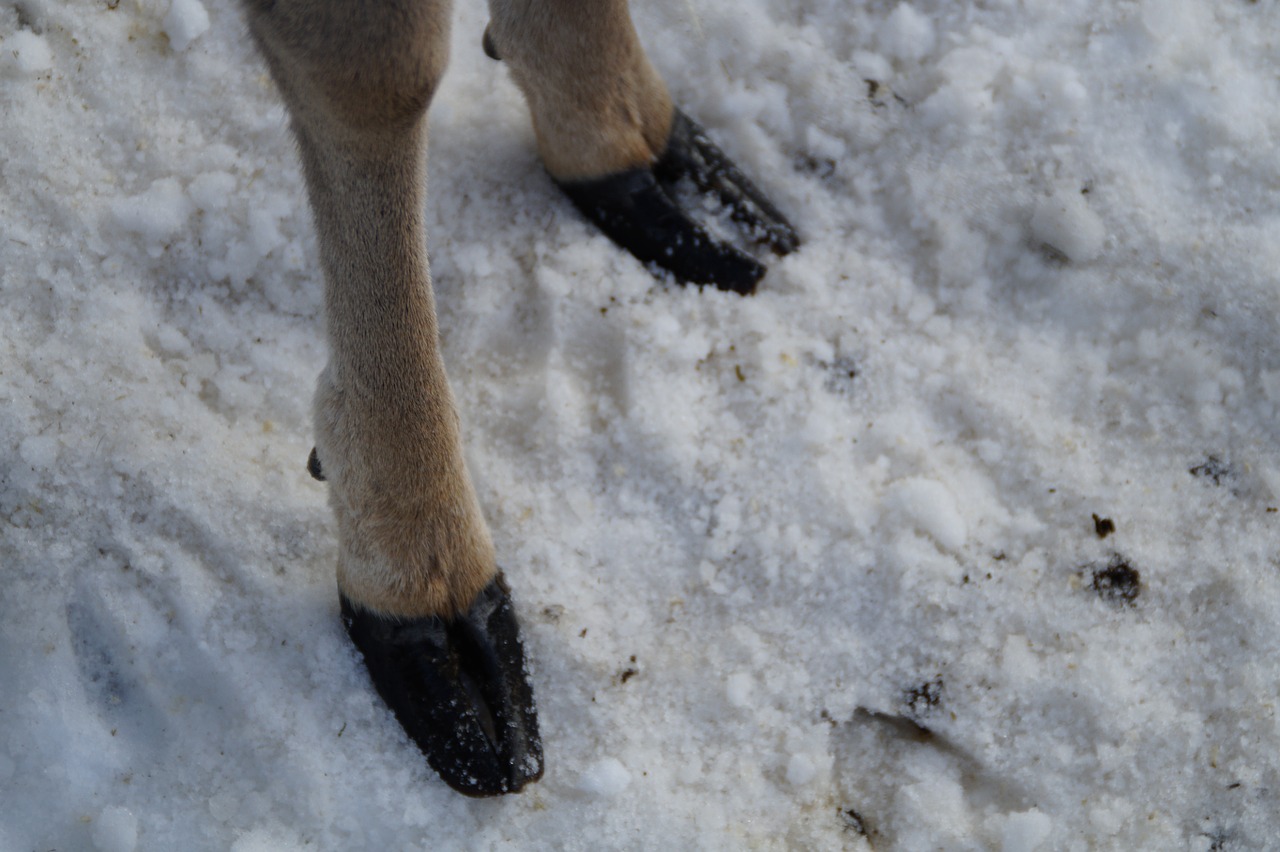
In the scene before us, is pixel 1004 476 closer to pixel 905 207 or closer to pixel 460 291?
pixel 905 207

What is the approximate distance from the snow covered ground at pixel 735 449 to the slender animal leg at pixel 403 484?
0.25 ft

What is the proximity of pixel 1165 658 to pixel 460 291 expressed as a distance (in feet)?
4.57

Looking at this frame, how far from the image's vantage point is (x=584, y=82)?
1.76 m

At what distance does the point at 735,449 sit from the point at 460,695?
0.63 m

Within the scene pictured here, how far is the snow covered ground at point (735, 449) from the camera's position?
4.98 feet

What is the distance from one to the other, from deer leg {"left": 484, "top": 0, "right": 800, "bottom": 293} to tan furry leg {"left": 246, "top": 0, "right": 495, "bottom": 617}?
1.67 ft

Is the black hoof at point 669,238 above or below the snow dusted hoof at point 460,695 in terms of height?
above

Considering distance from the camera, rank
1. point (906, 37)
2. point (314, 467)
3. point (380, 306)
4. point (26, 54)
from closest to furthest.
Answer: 1. point (380, 306)
2. point (314, 467)
3. point (26, 54)
4. point (906, 37)

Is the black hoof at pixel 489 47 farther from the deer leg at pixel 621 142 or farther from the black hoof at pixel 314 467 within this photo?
the black hoof at pixel 314 467

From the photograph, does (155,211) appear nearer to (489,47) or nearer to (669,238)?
(489,47)

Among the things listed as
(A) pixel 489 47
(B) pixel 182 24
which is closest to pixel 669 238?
(A) pixel 489 47

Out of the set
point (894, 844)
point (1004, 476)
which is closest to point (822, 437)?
point (1004, 476)

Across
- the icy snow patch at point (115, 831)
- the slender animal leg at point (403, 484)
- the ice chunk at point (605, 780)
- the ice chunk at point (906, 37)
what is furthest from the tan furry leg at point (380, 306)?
the ice chunk at point (906, 37)

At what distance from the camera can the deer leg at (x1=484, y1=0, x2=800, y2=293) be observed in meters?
1.73
